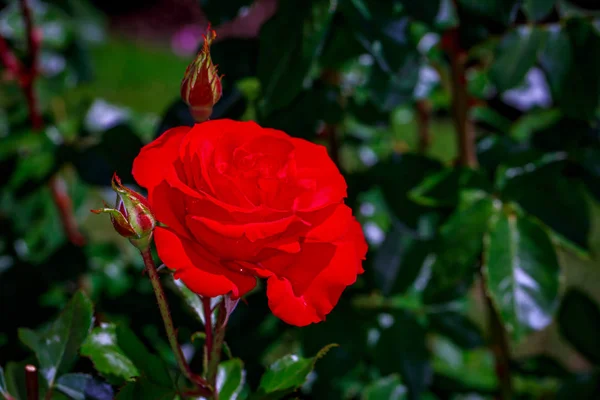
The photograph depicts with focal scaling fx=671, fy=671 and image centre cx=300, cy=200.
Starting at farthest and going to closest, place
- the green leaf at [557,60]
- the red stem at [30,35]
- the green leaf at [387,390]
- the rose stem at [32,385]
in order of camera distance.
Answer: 1. the red stem at [30,35]
2. the green leaf at [387,390]
3. the green leaf at [557,60]
4. the rose stem at [32,385]

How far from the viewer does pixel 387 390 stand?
0.94 meters

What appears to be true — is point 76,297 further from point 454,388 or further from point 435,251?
point 454,388

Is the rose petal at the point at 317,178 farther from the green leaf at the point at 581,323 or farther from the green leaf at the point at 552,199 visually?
the green leaf at the point at 581,323

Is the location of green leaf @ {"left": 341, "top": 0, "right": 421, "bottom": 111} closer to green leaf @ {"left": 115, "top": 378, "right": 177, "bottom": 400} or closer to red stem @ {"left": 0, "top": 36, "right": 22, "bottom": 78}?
green leaf @ {"left": 115, "top": 378, "right": 177, "bottom": 400}

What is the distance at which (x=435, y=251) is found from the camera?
0.88 metres

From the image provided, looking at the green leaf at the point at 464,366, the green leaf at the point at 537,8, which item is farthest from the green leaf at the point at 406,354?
the green leaf at the point at 537,8

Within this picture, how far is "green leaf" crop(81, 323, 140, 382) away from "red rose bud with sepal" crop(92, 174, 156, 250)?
17 cm

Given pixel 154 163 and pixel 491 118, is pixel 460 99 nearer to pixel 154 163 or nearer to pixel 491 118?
pixel 491 118

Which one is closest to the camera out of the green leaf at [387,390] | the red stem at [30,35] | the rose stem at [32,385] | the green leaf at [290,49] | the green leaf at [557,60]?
the rose stem at [32,385]

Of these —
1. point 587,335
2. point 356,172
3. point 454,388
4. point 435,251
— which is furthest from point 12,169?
point 587,335

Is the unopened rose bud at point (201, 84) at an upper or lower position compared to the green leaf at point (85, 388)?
upper

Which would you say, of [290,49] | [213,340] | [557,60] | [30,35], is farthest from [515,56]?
[30,35]

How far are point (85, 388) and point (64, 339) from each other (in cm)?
5

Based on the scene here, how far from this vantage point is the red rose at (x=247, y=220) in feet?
1.44
